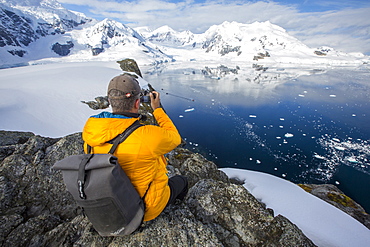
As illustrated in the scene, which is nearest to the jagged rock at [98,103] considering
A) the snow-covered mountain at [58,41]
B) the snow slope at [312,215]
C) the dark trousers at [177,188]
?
the snow slope at [312,215]

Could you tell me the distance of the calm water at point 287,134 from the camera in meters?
12.4

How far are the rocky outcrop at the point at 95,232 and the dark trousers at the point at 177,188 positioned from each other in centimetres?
18

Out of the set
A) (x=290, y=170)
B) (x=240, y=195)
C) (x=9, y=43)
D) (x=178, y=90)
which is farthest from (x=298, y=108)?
(x=9, y=43)

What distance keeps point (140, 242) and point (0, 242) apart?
2.25 meters

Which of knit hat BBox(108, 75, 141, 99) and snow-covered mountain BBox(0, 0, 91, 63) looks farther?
snow-covered mountain BBox(0, 0, 91, 63)

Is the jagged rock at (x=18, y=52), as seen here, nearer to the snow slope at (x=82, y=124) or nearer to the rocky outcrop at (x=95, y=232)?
the snow slope at (x=82, y=124)

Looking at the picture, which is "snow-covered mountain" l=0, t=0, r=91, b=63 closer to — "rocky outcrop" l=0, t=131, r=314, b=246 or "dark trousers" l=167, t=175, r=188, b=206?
"rocky outcrop" l=0, t=131, r=314, b=246

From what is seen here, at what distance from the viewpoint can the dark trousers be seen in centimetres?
299

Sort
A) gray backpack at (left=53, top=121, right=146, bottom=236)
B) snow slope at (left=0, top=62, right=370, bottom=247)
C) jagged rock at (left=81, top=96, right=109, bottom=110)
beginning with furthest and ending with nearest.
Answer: jagged rock at (left=81, top=96, right=109, bottom=110) → snow slope at (left=0, top=62, right=370, bottom=247) → gray backpack at (left=53, top=121, right=146, bottom=236)

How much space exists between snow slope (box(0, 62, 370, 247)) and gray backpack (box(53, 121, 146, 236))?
440cm

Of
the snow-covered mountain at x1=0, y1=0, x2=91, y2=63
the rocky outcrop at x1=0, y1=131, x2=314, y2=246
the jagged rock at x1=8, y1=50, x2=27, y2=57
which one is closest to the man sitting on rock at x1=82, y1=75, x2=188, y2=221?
→ the rocky outcrop at x1=0, y1=131, x2=314, y2=246

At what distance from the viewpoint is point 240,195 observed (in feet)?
11.8

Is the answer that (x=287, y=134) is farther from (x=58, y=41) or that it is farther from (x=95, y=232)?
(x=58, y=41)

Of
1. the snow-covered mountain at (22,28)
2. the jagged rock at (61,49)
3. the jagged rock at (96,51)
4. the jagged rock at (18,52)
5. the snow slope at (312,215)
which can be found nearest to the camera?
the snow slope at (312,215)
